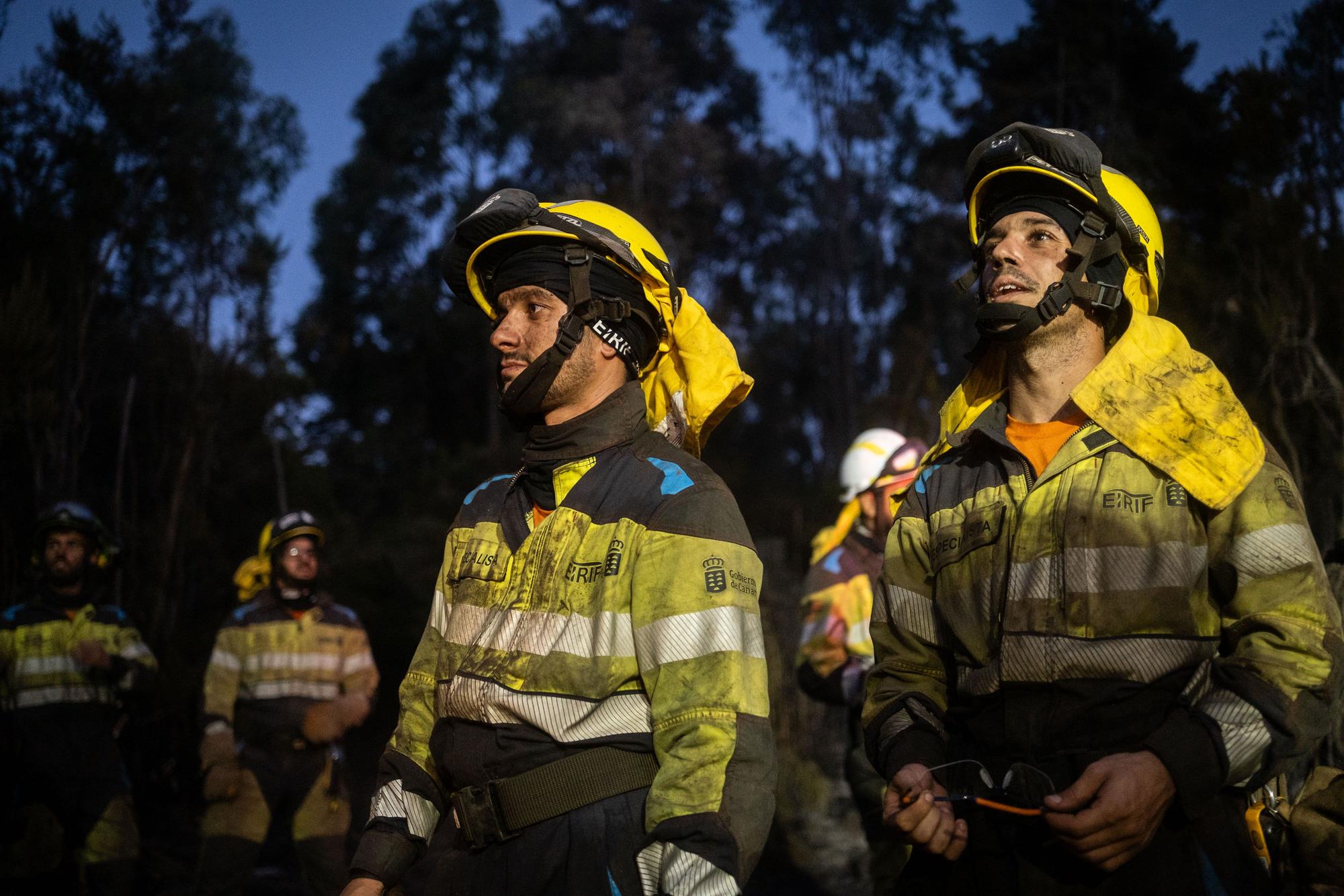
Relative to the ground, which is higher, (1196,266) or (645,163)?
(645,163)

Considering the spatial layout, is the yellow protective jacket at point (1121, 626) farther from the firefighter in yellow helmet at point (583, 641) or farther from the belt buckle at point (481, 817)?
the belt buckle at point (481, 817)

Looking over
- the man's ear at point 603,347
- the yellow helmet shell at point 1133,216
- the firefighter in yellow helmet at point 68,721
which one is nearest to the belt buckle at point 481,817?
the man's ear at point 603,347

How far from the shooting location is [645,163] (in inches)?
1143

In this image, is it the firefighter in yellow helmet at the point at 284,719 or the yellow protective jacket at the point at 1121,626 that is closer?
the yellow protective jacket at the point at 1121,626

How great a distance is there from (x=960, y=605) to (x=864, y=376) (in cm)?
3078

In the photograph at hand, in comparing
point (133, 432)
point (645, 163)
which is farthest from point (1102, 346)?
point (645, 163)

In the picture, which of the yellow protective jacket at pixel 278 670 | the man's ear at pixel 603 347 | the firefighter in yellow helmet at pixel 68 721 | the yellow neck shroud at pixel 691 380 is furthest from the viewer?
the firefighter in yellow helmet at pixel 68 721

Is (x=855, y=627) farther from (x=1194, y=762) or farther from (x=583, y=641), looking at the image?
(x=1194, y=762)

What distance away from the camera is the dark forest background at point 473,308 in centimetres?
1129

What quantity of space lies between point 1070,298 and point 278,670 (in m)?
6.22

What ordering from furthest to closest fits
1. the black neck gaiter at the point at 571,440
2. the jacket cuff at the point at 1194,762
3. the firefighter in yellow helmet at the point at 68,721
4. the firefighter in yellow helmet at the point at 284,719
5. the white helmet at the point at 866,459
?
1. the white helmet at the point at 866,459
2. the firefighter in yellow helmet at the point at 68,721
3. the firefighter in yellow helmet at the point at 284,719
4. the black neck gaiter at the point at 571,440
5. the jacket cuff at the point at 1194,762

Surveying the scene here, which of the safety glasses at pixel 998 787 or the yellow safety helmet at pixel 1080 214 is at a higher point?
the yellow safety helmet at pixel 1080 214

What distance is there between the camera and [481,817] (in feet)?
8.76

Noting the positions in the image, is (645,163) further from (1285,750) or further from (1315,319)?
(1285,750)
